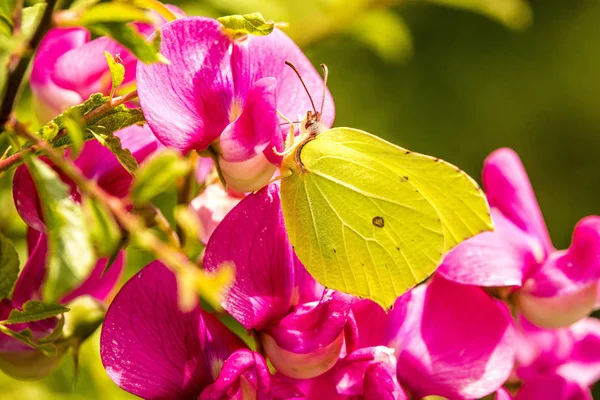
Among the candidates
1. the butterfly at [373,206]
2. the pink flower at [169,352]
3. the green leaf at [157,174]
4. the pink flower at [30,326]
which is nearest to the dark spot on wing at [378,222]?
the butterfly at [373,206]

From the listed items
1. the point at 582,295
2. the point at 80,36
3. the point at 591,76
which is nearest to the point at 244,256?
the point at 80,36

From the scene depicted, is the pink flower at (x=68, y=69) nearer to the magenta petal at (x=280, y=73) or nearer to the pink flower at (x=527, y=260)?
the magenta petal at (x=280, y=73)

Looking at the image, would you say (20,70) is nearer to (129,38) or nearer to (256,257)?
(129,38)

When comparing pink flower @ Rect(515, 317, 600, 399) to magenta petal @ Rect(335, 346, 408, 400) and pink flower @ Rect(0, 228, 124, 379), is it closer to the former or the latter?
magenta petal @ Rect(335, 346, 408, 400)

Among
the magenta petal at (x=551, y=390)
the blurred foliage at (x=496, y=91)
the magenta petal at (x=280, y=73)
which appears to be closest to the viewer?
the magenta petal at (x=280, y=73)

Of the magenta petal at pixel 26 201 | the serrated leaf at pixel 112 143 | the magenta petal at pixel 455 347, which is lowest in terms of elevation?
the magenta petal at pixel 455 347

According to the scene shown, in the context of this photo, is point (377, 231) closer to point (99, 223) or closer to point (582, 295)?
point (582, 295)

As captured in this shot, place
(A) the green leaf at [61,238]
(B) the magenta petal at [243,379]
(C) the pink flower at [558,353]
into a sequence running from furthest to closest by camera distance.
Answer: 1. (C) the pink flower at [558,353]
2. (B) the magenta petal at [243,379]
3. (A) the green leaf at [61,238]
